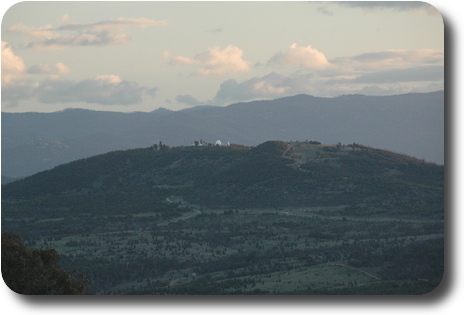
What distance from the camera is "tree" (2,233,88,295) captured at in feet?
80.3

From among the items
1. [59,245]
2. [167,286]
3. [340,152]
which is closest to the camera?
[167,286]

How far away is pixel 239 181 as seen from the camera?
241ft

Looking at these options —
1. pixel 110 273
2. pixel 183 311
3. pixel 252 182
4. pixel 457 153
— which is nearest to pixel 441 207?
pixel 252 182

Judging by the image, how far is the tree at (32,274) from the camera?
80.3 feet

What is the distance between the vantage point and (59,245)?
50.8m

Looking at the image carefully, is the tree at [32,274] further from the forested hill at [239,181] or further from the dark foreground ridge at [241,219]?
the forested hill at [239,181]

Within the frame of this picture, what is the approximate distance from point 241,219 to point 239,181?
15.4 metres

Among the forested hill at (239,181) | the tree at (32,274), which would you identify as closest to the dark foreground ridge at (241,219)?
the forested hill at (239,181)

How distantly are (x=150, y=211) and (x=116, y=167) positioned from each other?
22.1 metres

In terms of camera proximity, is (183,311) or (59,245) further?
(59,245)

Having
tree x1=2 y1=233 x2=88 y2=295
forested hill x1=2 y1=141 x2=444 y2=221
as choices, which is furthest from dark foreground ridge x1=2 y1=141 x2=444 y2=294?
tree x1=2 y1=233 x2=88 y2=295

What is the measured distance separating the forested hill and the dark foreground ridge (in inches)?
7.0

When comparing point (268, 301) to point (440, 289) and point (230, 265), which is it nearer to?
point (440, 289)

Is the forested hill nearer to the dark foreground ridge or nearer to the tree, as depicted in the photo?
the dark foreground ridge
